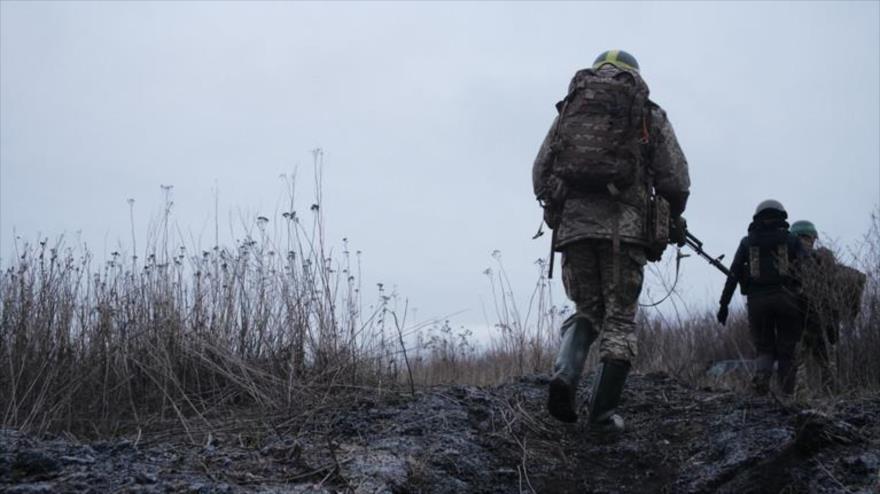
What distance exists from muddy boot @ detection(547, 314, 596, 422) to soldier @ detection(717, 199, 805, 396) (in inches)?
117

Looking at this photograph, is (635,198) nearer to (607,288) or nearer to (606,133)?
(606,133)

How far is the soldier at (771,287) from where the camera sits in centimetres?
741

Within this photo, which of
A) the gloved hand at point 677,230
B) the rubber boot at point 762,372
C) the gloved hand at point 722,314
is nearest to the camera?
the gloved hand at point 677,230

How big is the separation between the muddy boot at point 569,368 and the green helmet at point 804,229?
3880 millimetres

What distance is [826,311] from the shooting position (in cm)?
746

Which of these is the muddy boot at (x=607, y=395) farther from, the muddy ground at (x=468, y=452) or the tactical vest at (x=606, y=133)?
the tactical vest at (x=606, y=133)

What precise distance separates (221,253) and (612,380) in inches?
118

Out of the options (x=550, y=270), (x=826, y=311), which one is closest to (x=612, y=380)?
(x=550, y=270)

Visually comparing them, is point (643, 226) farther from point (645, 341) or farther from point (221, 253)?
point (645, 341)

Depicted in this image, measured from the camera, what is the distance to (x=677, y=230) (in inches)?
201

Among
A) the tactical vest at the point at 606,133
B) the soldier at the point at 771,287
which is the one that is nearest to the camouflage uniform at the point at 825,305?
the soldier at the point at 771,287

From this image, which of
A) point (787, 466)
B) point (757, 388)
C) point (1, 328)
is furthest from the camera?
point (757, 388)

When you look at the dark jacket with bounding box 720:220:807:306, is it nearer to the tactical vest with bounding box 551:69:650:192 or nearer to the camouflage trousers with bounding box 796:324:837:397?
the camouflage trousers with bounding box 796:324:837:397

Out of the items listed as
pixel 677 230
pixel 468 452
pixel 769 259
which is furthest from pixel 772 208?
pixel 468 452
